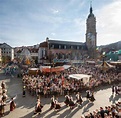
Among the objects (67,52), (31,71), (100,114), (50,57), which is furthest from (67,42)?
(100,114)

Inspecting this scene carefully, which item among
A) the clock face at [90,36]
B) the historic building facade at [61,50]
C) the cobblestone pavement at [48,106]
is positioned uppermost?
the clock face at [90,36]

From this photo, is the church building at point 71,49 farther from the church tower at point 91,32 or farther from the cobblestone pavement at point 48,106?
the cobblestone pavement at point 48,106

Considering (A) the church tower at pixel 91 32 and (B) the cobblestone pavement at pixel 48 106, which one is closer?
(B) the cobblestone pavement at pixel 48 106

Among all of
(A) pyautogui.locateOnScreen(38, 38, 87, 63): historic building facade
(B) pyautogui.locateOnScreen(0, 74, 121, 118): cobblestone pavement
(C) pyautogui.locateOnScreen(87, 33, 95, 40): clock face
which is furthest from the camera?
(C) pyautogui.locateOnScreen(87, 33, 95, 40): clock face

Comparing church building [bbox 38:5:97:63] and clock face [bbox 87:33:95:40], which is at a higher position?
clock face [bbox 87:33:95:40]

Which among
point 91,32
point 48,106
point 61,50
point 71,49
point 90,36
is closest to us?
point 48,106

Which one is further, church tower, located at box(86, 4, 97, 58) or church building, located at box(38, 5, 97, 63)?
church tower, located at box(86, 4, 97, 58)

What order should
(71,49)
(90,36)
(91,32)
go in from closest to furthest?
(71,49), (90,36), (91,32)

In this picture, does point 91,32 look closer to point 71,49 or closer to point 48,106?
point 71,49

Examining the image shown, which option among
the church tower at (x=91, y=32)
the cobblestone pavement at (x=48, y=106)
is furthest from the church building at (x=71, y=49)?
the cobblestone pavement at (x=48, y=106)

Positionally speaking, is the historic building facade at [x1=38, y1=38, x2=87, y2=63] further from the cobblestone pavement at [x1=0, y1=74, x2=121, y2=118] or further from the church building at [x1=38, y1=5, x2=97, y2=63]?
the cobblestone pavement at [x1=0, y1=74, x2=121, y2=118]

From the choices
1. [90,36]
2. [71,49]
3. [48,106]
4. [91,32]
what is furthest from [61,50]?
[48,106]

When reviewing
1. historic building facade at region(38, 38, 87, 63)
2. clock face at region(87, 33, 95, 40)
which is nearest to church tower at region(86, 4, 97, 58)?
clock face at region(87, 33, 95, 40)

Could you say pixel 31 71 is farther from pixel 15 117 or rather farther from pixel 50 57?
pixel 50 57
